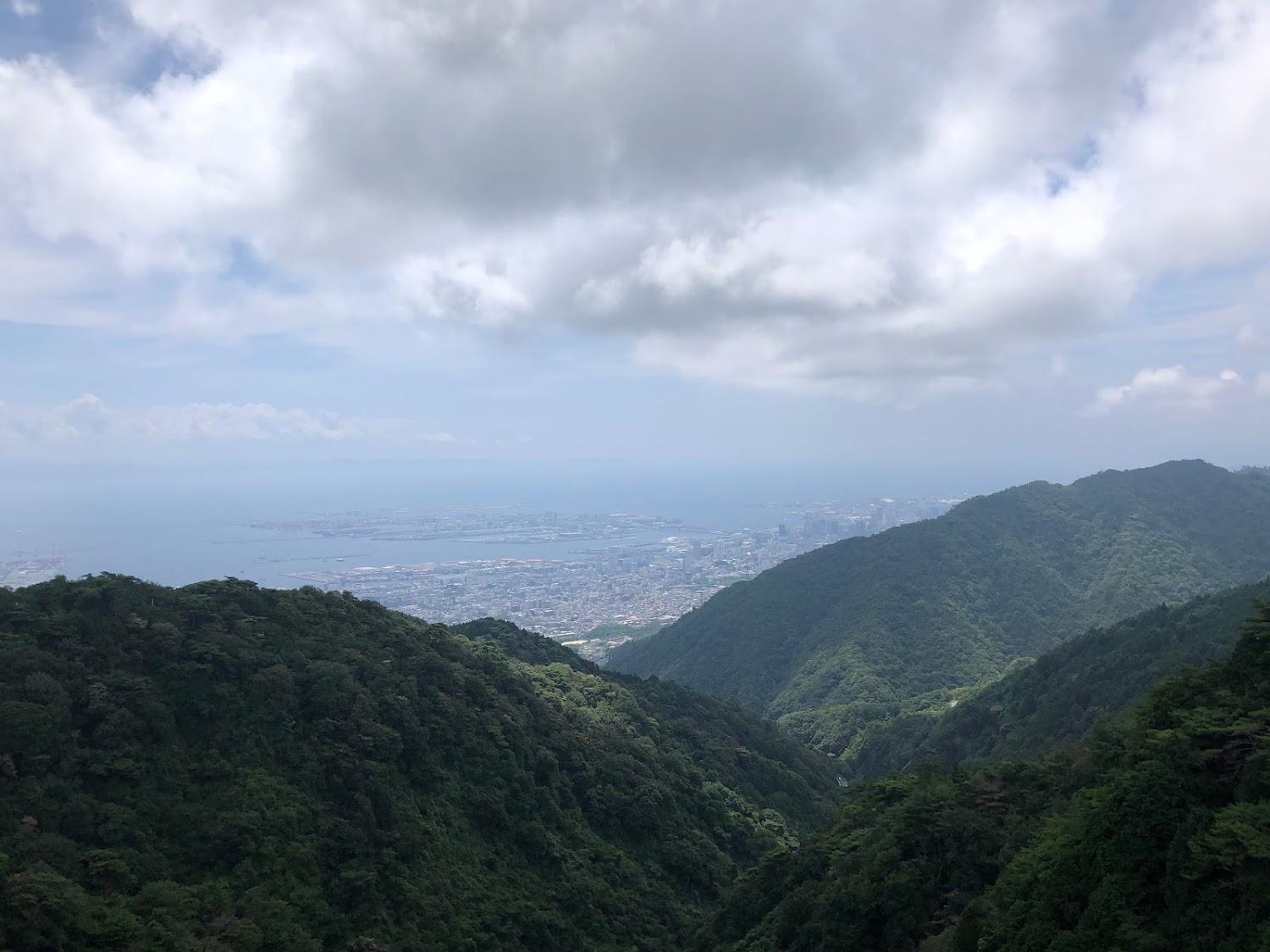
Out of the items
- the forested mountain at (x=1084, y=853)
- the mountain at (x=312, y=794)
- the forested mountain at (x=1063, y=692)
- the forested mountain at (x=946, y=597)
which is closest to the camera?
the forested mountain at (x=1084, y=853)

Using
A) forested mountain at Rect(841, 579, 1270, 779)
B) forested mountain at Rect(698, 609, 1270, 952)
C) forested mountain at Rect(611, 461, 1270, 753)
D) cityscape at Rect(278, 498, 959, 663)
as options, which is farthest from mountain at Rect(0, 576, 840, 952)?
cityscape at Rect(278, 498, 959, 663)

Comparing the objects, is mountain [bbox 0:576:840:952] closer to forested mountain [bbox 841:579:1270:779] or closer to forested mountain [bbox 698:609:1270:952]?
forested mountain [bbox 698:609:1270:952]

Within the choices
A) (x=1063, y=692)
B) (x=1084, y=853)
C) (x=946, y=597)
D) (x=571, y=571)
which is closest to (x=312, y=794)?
(x=1084, y=853)

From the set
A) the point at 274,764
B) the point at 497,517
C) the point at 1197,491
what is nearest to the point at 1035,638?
the point at 1197,491

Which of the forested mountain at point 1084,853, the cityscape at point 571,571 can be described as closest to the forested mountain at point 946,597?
→ the cityscape at point 571,571

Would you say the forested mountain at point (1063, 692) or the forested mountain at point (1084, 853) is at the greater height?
the forested mountain at point (1084, 853)

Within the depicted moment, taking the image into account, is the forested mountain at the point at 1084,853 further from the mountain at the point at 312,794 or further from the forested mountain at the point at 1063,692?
the forested mountain at the point at 1063,692

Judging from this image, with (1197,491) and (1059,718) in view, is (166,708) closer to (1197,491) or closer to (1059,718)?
(1059,718)

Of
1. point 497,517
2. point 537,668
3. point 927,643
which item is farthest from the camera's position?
point 497,517
